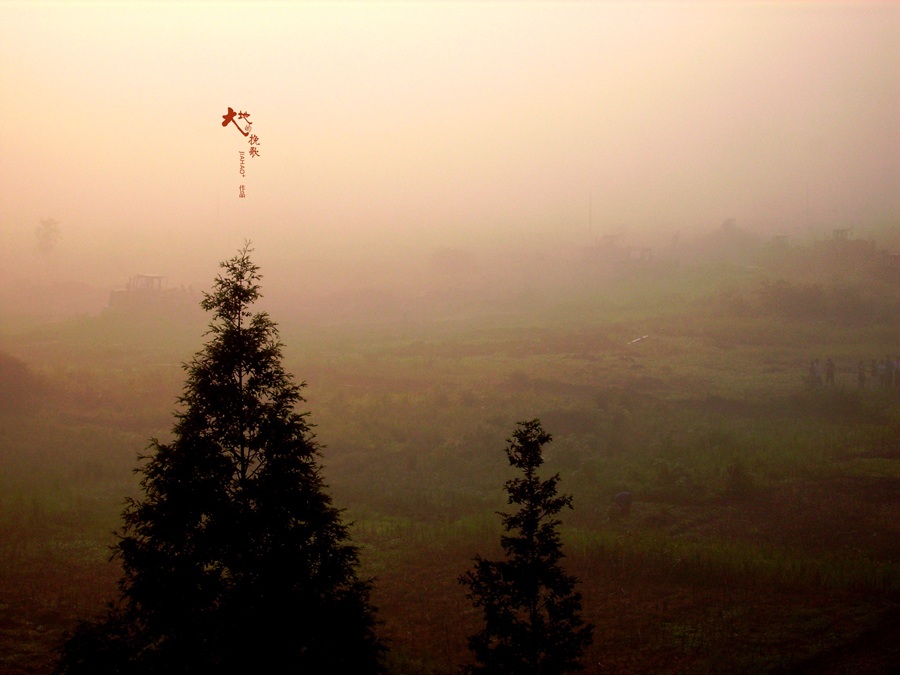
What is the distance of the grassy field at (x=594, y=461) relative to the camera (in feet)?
60.5

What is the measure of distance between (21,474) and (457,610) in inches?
899

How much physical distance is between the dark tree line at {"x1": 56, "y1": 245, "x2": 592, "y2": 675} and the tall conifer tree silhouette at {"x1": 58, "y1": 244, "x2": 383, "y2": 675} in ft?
0.05

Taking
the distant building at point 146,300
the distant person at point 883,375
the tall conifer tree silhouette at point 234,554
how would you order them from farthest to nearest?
the distant building at point 146,300
the distant person at point 883,375
the tall conifer tree silhouette at point 234,554

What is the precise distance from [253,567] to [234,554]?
32 centimetres

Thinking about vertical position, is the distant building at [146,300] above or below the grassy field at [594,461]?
above

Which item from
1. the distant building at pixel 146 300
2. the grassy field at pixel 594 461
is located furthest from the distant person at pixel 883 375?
the distant building at pixel 146 300

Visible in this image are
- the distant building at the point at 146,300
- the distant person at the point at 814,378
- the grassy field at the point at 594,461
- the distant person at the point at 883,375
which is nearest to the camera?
the grassy field at the point at 594,461

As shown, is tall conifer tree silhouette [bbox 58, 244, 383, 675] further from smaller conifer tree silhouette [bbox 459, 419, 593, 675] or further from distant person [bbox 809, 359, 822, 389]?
distant person [bbox 809, 359, 822, 389]

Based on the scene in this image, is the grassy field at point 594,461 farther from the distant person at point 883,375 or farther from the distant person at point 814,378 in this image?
the distant person at point 814,378

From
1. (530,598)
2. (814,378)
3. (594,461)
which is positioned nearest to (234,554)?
(530,598)

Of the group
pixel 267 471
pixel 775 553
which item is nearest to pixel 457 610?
pixel 775 553

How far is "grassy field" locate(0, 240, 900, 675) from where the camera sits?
18453 mm

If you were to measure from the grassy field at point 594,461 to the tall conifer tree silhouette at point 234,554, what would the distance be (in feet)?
27.3

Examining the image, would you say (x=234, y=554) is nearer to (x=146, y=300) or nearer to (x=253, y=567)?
(x=253, y=567)
